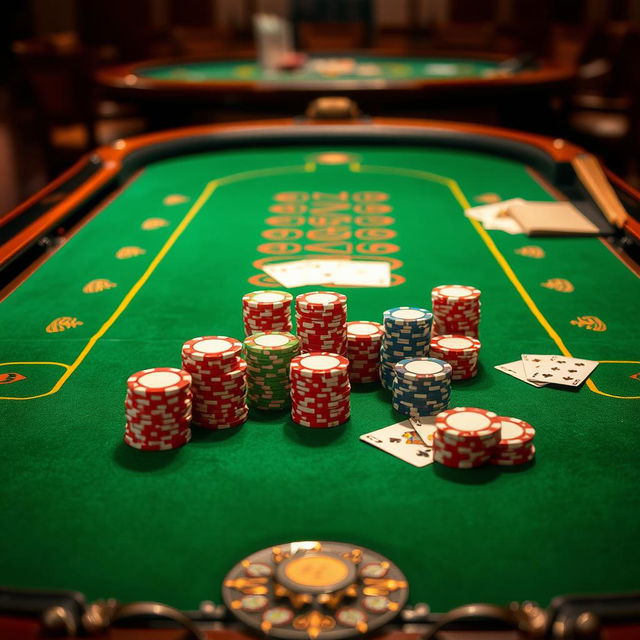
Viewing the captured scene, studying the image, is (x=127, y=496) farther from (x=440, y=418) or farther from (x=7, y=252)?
(x=7, y=252)

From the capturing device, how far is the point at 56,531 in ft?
4.37

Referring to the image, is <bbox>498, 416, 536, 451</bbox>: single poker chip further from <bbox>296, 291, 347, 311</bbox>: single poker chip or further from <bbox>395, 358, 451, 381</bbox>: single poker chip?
<bbox>296, 291, 347, 311</bbox>: single poker chip

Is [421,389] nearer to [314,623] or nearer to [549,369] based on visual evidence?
[549,369]

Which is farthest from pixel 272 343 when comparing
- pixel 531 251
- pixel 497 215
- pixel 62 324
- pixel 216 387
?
pixel 497 215

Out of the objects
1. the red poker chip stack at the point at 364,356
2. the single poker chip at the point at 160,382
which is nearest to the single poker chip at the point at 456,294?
the red poker chip stack at the point at 364,356

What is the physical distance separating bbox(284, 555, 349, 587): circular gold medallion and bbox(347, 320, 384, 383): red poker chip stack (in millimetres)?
729

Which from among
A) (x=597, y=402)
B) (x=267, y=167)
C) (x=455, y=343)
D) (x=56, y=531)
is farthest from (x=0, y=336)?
(x=267, y=167)

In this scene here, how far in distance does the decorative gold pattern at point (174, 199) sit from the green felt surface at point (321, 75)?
2.97 metres

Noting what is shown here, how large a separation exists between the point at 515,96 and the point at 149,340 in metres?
4.46

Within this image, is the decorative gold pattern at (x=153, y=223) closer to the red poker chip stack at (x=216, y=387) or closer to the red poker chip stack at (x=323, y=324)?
the red poker chip stack at (x=323, y=324)

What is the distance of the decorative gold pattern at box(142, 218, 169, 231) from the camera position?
3236mm

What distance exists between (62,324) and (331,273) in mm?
844

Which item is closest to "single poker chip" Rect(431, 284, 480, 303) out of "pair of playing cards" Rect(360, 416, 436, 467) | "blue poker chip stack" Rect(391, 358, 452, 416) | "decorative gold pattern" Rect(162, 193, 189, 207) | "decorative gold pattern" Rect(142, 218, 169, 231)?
"blue poker chip stack" Rect(391, 358, 452, 416)

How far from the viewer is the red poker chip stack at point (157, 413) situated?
158 cm
